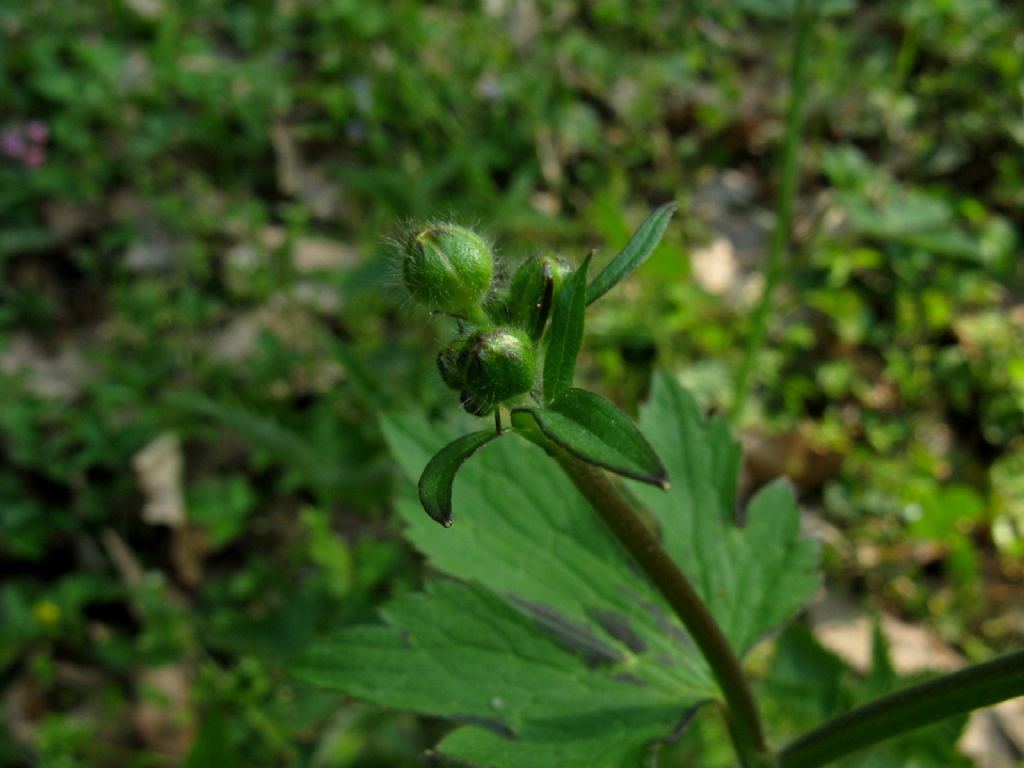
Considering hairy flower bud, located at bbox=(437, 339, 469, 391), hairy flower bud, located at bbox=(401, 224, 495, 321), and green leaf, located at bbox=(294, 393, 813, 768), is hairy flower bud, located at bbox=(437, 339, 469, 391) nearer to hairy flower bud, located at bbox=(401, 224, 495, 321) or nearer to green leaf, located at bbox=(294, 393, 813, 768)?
hairy flower bud, located at bbox=(401, 224, 495, 321)

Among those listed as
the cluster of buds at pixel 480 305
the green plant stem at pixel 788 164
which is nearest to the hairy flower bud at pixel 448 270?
the cluster of buds at pixel 480 305

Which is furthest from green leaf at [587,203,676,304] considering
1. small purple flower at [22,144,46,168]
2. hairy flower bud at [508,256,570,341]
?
small purple flower at [22,144,46,168]

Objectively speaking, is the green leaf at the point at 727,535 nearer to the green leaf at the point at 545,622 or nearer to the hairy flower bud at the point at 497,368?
the green leaf at the point at 545,622

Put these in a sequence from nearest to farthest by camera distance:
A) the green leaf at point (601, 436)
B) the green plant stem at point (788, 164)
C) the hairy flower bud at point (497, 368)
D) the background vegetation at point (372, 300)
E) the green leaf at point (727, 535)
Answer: the green leaf at point (601, 436)
the hairy flower bud at point (497, 368)
the green leaf at point (727, 535)
the green plant stem at point (788, 164)
the background vegetation at point (372, 300)

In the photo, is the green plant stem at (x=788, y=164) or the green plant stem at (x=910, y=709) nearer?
the green plant stem at (x=910, y=709)

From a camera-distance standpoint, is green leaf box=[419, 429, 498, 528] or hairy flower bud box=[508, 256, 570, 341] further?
hairy flower bud box=[508, 256, 570, 341]
